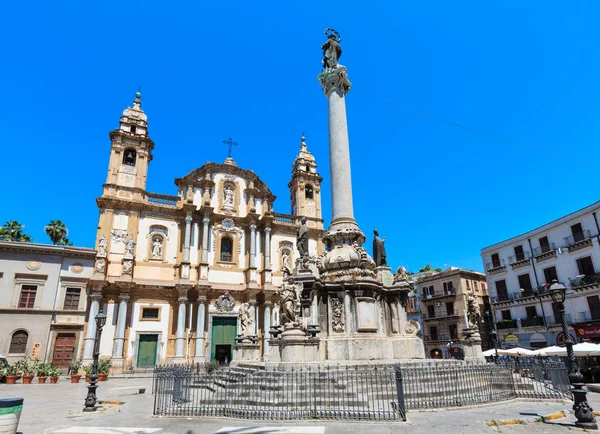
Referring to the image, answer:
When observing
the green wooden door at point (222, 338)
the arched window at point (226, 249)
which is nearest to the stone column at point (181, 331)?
the green wooden door at point (222, 338)

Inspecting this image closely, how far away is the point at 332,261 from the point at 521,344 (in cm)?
2405

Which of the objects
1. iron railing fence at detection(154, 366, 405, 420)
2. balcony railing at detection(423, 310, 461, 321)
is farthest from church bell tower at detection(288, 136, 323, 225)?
iron railing fence at detection(154, 366, 405, 420)

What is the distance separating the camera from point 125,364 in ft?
84.3

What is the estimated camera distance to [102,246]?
89.5 feet

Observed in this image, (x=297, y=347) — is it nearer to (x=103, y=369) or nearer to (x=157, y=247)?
(x=103, y=369)

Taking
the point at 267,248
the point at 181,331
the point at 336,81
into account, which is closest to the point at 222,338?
the point at 181,331

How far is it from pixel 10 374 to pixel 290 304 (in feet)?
55.9

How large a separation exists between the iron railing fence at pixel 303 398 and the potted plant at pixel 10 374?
14766 millimetres

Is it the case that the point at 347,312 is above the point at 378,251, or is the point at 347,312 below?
below

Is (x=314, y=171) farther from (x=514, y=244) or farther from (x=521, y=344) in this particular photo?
(x=521, y=344)

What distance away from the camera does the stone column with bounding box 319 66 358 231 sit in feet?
42.2

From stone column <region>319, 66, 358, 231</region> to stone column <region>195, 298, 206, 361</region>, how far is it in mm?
19075

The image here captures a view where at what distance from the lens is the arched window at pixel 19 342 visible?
2355cm

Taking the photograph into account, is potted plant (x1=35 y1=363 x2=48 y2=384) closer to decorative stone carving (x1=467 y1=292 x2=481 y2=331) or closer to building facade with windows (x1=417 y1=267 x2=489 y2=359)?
decorative stone carving (x1=467 y1=292 x2=481 y2=331)
